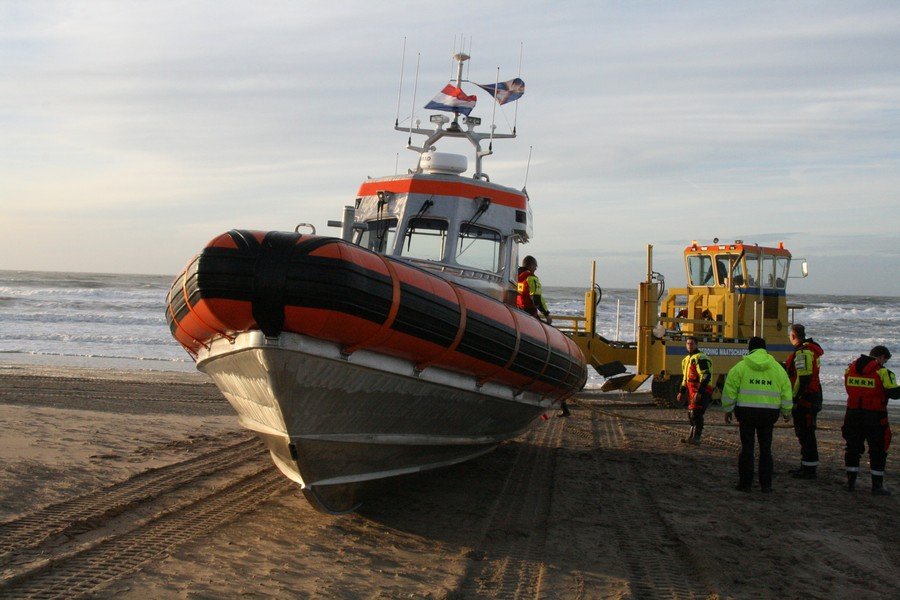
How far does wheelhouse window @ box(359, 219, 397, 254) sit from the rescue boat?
105cm

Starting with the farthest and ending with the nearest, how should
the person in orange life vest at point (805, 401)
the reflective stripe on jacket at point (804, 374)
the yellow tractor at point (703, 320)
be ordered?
the yellow tractor at point (703, 320) < the reflective stripe on jacket at point (804, 374) < the person in orange life vest at point (805, 401)

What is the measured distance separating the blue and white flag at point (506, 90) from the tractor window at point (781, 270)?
21.2 feet

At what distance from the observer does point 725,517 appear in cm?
561

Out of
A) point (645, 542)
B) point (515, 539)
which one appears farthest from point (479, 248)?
point (645, 542)

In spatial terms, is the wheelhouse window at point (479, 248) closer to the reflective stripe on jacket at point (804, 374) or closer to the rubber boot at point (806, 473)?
the reflective stripe on jacket at point (804, 374)

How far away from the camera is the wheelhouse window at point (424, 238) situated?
7414mm

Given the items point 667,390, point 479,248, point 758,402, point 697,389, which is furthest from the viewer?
point 667,390

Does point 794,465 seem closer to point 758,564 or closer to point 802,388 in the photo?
point 802,388

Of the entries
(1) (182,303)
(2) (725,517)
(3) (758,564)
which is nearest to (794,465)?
(2) (725,517)

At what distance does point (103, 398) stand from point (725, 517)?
26.4 feet

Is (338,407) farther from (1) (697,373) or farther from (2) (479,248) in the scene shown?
(1) (697,373)

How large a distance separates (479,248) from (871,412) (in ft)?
11.3

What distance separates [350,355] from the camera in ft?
Result: 14.4

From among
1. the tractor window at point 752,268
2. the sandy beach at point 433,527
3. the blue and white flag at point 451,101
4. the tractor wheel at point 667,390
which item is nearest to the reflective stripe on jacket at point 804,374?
the sandy beach at point 433,527
